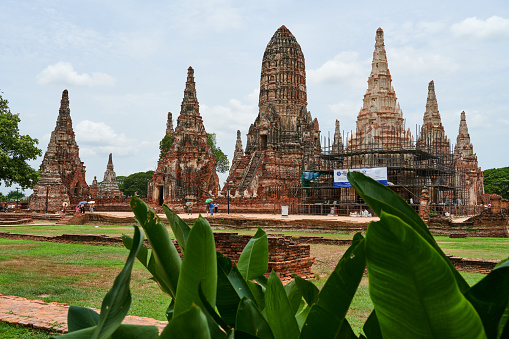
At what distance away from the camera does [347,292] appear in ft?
3.02

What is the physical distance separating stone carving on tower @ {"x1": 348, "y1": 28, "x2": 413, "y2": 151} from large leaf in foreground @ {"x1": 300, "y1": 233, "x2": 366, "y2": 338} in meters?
25.1

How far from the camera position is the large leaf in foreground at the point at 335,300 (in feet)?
2.98

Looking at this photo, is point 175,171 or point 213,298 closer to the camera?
point 213,298

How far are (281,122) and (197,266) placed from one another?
35389 millimetres

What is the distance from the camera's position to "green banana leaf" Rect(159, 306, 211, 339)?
738 millimetres

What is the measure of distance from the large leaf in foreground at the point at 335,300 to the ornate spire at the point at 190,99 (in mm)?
Result: 34328

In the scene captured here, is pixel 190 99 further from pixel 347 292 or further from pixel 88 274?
pixel 347 292

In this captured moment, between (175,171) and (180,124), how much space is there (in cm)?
371

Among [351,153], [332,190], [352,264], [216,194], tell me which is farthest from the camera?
[216,194]

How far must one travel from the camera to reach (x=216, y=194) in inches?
1316

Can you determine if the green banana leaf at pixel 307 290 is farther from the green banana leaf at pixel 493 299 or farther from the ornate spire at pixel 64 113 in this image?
the ornate spire at pixel 64 113

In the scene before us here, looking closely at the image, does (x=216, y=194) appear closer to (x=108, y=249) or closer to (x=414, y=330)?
(x=108, y=249)

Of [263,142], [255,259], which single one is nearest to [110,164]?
[263,142]

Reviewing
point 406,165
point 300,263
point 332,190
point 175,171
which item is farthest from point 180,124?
point 300,263
